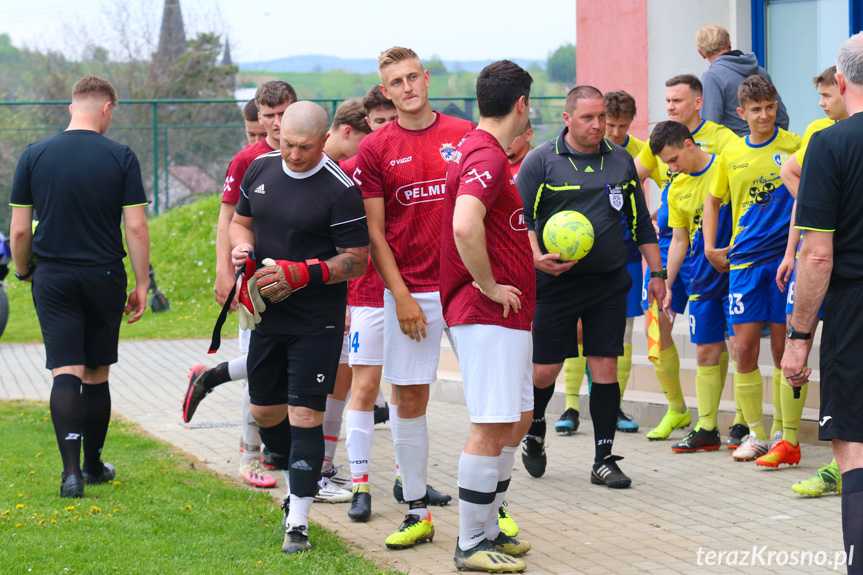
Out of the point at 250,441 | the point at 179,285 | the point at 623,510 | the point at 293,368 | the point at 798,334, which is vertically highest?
the point at 798,334

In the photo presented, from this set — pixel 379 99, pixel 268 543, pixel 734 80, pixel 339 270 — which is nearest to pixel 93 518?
pixel 268 543

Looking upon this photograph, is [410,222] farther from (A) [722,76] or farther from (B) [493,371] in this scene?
(A) [722,76]

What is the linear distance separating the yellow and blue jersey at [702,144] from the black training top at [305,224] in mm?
3425

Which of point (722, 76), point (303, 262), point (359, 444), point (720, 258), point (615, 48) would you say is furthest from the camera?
point (615, 48)

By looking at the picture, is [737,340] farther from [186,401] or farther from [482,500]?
[186,401]

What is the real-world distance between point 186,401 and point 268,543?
240 cm

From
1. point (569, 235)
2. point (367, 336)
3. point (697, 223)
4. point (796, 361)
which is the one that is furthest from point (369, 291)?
point (697, 223)

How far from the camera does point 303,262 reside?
4.82 m

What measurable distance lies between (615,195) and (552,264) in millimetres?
638

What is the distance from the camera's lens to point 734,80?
8.62 metres

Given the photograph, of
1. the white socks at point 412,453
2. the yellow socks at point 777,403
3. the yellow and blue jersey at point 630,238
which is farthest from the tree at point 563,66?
Answer: the white socks at point 412,453

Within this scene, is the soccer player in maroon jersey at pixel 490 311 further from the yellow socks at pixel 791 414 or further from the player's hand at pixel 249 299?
the yellow socks at pixel 791 414

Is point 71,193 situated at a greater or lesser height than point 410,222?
greater

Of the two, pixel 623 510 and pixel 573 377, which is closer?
pixel 623 510
